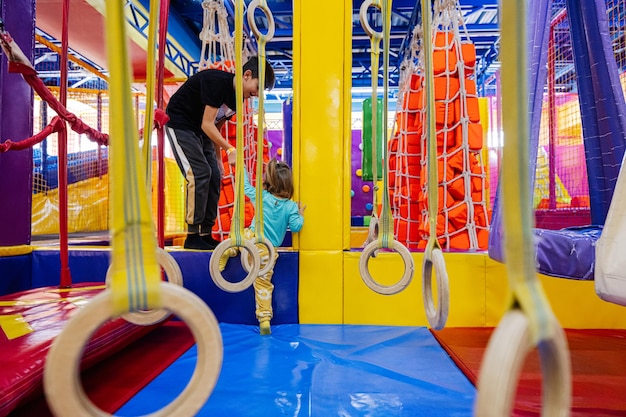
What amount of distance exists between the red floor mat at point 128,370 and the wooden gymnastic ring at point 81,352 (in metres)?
0.91

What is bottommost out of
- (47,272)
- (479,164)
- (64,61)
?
(47,272)

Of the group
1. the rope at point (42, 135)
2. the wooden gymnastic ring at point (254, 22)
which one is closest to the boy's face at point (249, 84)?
the wooden gymnastic ring at point (254, 22)

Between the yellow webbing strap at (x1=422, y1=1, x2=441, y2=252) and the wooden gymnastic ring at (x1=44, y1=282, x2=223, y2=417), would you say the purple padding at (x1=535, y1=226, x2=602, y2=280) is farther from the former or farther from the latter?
the wooden gymnastic ring at (x1=44, y1=282, x2=223, y2=417)

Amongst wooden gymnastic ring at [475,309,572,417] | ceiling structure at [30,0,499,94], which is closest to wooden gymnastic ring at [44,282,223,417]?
wooden gymnastic ring at [475,309,572,417]

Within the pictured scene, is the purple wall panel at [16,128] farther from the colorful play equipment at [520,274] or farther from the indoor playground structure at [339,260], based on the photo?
the colorful play equipment at [520,274]

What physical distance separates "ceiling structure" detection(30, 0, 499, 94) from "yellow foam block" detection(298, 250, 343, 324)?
2903mm

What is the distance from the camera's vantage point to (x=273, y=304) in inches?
87.0

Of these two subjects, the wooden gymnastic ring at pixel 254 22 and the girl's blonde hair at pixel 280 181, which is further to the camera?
the girl's blonde hair at pixel 280 181

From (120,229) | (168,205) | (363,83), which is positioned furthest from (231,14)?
(120,229)

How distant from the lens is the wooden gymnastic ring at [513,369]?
343 mm

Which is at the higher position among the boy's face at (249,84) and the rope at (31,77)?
the boy's face at (249,84)

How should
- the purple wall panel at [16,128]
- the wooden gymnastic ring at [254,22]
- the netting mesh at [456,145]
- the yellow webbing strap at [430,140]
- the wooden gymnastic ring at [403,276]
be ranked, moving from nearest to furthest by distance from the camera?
the yellow webbing strap at [430,140]
the wooden gymnastic ring at [403,276]
the wooden gymnastic ring at [254,22]
the purple wall panel at [16,128]
the netting mesh at [456,145]

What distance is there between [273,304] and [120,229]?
1.81 metres

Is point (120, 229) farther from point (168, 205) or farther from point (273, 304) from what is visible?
point (168, 205)
